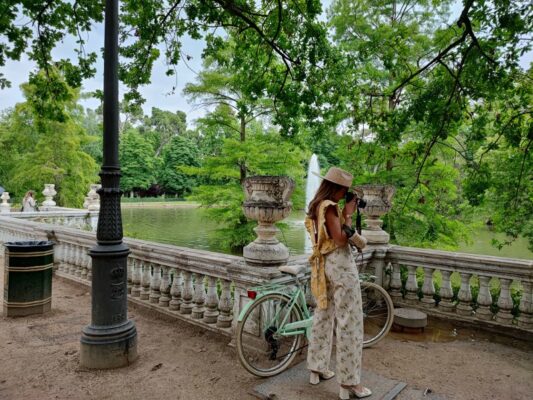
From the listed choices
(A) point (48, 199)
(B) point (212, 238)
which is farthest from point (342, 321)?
(A) point (48, 199)

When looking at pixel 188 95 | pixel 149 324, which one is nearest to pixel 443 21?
pixel 188 95

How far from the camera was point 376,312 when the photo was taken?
16.3 ft

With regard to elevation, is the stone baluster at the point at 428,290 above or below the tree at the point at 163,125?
below

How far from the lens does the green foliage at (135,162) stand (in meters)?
53.5

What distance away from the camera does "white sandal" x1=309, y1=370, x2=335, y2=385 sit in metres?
3.37

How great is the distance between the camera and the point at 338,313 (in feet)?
10.3

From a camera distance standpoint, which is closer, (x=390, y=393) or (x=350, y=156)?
(x=390, y=393)

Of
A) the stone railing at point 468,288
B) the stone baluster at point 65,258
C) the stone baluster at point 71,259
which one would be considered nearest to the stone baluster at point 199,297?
the stone railing at point 468,288

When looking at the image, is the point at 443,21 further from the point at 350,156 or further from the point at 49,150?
the point at 49,150

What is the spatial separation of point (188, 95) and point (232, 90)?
1.87 meters

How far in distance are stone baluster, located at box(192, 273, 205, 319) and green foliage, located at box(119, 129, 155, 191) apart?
170 feet

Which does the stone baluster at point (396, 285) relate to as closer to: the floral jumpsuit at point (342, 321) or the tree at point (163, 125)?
the floral jumpsuit at point (342, 321)

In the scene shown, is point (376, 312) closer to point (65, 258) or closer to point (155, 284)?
point (155, 284)

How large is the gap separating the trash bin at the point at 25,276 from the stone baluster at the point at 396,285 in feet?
17.0
